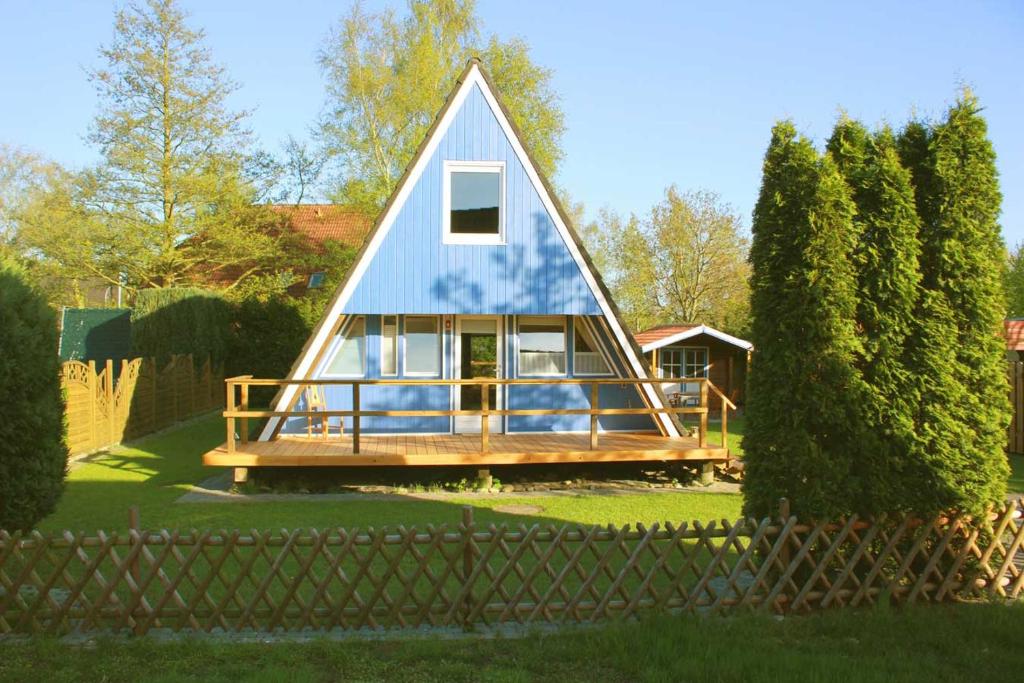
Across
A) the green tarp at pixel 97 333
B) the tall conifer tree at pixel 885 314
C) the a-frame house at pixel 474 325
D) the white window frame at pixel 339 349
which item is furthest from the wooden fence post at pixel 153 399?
the tall conifer tree at pixel 885 314

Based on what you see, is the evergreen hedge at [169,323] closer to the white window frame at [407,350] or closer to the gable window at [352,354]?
the gable window at [352,354]

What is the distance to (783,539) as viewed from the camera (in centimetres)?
607

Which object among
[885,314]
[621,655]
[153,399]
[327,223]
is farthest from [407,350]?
[327,223]

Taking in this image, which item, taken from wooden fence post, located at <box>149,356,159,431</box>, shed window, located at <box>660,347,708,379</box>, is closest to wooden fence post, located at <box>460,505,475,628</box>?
wooden fence post, located at <box>149,356,159,431</box>

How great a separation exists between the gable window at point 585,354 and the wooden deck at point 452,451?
1.25 m

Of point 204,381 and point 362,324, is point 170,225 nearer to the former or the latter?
point 204,381

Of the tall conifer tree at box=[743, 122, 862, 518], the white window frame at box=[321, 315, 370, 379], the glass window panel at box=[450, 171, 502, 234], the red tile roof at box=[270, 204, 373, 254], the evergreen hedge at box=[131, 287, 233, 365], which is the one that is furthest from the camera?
the red tile roof at box=[270, 204, 373, 254]

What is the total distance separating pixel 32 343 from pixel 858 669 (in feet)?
22.7

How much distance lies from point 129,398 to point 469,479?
988cm

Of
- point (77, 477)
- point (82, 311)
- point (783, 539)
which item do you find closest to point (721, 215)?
point (82, 311)

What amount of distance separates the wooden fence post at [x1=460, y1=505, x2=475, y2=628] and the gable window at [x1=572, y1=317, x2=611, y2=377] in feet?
28.2

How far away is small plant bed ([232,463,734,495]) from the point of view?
12.0 meters

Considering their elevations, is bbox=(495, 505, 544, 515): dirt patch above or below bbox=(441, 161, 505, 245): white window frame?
below

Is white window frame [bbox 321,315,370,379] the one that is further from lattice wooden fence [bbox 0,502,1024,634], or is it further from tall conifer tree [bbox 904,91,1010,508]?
tall conifer tree [bbox 904,91,1010,508]
